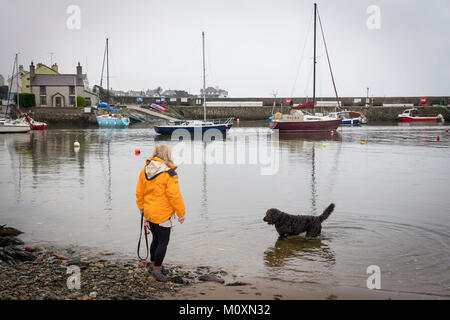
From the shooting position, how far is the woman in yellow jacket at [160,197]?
6.01 meters

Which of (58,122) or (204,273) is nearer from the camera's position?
(204,273)

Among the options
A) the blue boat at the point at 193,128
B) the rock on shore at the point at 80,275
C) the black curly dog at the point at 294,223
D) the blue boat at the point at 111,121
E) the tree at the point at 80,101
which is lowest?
the rock on shore at the point at 80,275

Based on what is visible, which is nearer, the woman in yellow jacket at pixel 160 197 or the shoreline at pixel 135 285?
the shoreline at pixel 135 285

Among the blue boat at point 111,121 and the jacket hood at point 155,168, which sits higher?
the blue boat at point 111,121

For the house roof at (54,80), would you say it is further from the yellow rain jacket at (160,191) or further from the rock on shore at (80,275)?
the yellow rain jacket at (160,191)

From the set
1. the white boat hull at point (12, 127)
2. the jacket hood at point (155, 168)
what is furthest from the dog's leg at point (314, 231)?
the white boat hull at point (12, 127)

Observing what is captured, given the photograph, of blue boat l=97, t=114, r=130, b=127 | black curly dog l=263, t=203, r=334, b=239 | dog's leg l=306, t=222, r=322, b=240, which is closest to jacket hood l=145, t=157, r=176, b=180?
black curly dog l=263, t=203, r=334, b=239

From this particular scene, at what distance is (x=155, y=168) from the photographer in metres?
6.02

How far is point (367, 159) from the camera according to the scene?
21703mm

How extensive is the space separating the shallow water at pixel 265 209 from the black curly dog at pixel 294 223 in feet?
0.74

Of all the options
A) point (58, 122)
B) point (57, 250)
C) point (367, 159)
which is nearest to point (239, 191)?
point (57, 250)

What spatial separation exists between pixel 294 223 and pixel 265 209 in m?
2.79
